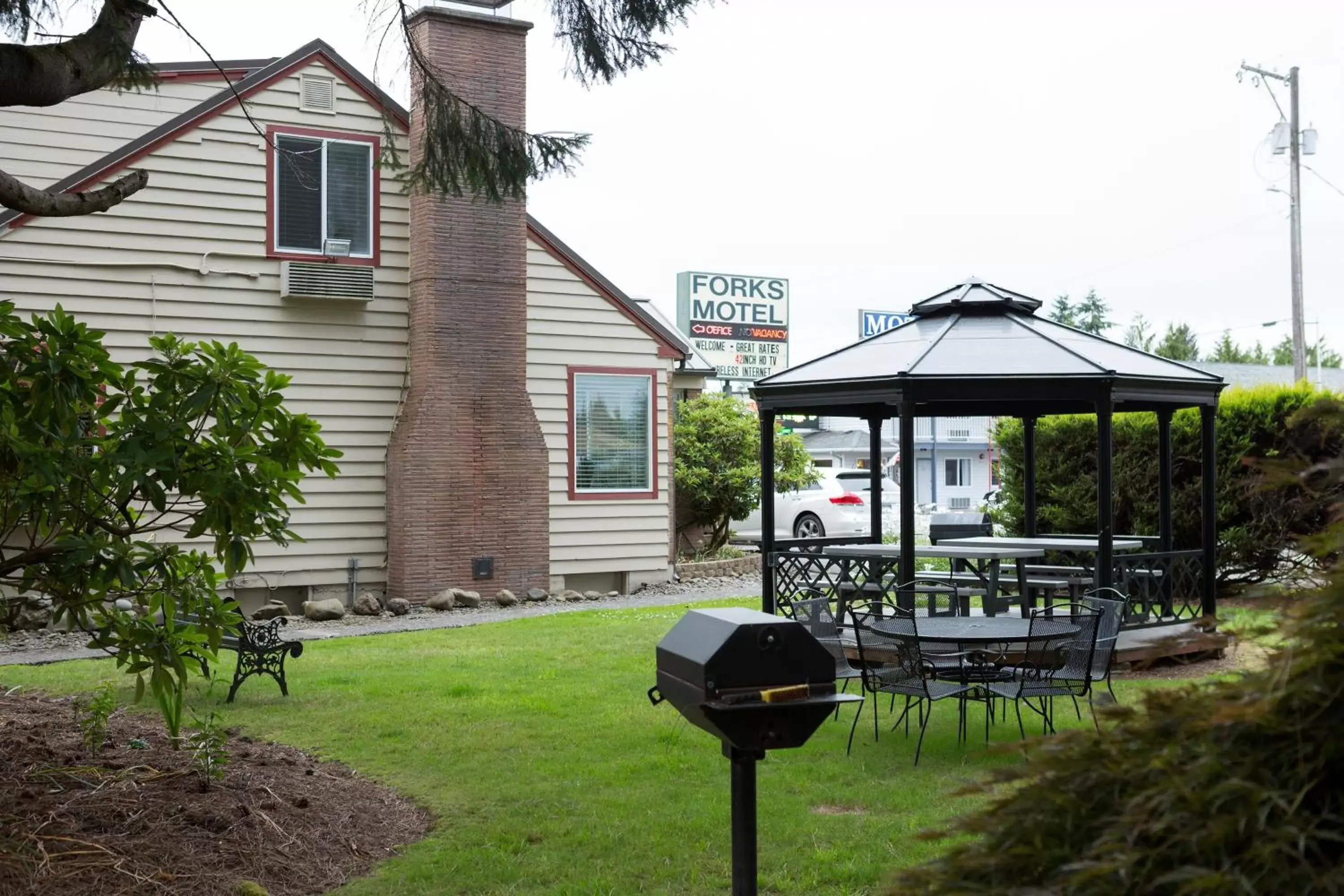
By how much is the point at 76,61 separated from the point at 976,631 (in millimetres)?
6215

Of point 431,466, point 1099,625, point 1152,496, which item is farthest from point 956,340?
point 431,466

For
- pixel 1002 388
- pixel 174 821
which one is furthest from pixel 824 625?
pixel 174 821

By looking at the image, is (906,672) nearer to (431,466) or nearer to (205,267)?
(431,466)

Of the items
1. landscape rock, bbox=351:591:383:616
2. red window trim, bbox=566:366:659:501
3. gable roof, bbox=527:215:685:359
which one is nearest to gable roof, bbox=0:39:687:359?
gable roof, bbox=527:215:685:359

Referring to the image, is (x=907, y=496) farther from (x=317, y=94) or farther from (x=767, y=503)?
(x=317, y=94)

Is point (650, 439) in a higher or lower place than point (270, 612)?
higher

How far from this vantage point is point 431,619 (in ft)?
49.7

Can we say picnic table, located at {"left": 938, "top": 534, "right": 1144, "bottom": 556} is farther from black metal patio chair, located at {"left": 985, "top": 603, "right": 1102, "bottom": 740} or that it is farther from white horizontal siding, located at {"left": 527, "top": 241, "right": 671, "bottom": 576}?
white horizontal siding, located at {"left": 527, "top": 241, "right": 671, "bottom": 576}

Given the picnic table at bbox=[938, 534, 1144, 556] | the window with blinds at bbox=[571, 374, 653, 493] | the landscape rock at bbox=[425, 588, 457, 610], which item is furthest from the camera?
the window with blinds at bbox=[571, 374, 653, 493]

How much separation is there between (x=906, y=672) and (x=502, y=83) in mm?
11275

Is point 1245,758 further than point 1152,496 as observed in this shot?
No

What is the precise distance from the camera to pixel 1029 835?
6.30ft

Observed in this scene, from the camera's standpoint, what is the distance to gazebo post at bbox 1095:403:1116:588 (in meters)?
10.2

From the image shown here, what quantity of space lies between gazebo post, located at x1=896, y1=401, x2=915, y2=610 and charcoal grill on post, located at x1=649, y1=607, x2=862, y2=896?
249 inches
